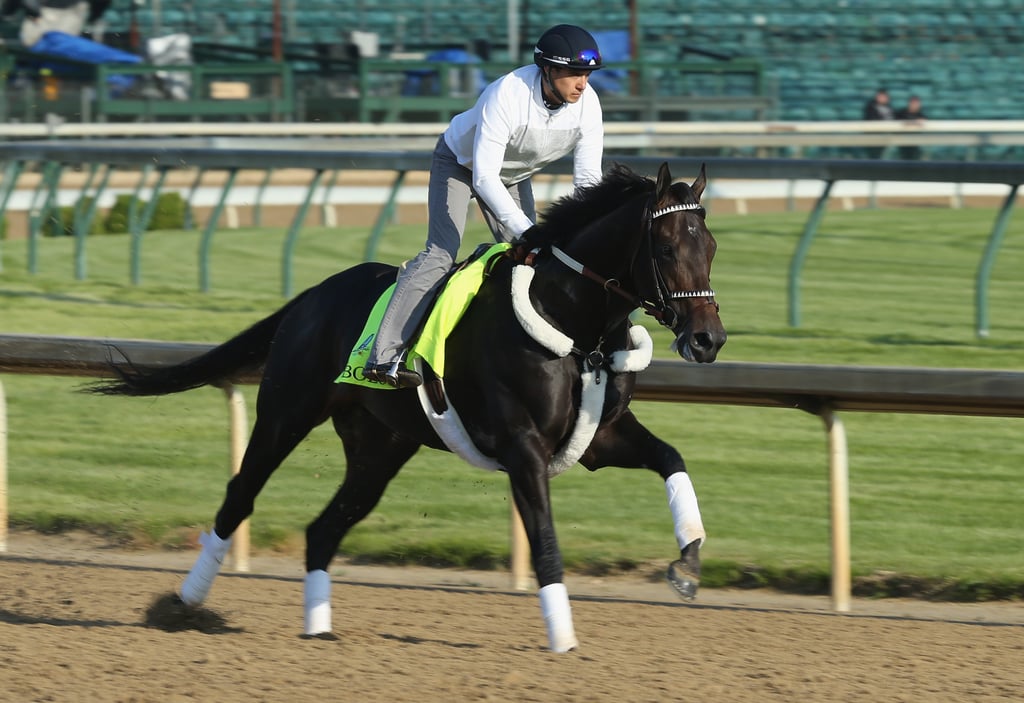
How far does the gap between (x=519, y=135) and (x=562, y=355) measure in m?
0.76

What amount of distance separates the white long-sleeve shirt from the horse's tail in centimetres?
117

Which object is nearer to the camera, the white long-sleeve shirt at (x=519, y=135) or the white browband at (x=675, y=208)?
the white browband at (x=675, y=208)

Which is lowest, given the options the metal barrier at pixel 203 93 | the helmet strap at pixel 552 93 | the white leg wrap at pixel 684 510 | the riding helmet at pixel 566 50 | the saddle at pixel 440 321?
the metal barrier at pixel 203 93

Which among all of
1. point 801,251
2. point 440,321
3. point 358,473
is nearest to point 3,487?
point 358,473

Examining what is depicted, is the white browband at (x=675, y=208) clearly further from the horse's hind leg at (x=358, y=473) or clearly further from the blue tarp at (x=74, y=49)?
the blue tarp at (x=74, y=49)

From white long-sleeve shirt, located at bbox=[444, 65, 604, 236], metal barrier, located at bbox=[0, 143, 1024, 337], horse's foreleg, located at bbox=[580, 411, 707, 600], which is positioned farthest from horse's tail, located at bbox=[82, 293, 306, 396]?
metal barrier, located at bbox=[0, 143, 1024, 337]

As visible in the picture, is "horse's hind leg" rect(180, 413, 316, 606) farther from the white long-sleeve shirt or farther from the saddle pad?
the white long-sleeve shirt

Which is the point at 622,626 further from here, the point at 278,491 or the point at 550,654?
the point at 278,491

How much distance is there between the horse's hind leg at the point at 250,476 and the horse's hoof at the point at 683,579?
1552mm

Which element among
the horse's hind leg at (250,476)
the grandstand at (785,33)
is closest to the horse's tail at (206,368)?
the horse's hind leg at (250,476)

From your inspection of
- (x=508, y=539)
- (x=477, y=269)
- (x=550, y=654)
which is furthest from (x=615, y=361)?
(x=508, y=539)

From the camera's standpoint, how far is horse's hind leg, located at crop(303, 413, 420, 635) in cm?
534

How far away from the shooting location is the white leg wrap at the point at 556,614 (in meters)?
4.44

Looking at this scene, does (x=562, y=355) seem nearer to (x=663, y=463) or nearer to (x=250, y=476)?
(x=663, y=463)
